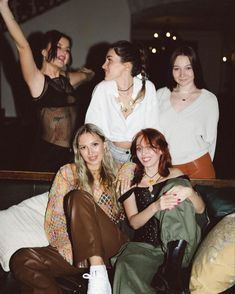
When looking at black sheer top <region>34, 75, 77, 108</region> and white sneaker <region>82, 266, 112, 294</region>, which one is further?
black sheer top <region>34, 75, 77, 108</region>

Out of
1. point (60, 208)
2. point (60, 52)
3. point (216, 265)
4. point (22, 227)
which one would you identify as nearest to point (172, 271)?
point (216, 265)

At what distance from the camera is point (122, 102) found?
2.72 meters

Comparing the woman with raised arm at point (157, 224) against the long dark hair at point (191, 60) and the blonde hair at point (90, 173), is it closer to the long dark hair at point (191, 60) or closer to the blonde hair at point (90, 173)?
the blonde hair at point (90, 173)

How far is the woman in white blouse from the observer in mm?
2658

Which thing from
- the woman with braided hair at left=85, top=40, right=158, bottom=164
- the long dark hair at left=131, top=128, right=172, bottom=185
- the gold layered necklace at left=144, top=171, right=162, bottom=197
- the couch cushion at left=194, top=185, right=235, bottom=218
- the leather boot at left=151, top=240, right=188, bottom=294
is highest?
the woman with braided hair at left=85, top=40, right=158, bottom=164

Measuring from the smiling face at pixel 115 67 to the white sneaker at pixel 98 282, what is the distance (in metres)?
1.27

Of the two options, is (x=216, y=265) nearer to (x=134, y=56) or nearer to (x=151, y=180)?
(x=151, y=180)

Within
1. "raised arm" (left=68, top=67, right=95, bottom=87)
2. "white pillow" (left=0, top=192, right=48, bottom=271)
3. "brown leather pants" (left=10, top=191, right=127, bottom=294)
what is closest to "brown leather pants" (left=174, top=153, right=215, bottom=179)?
"brown leather pants" (left=10, top=191, right=127, bottom=294)

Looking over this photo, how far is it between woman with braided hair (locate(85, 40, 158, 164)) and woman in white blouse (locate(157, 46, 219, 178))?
0.12 m

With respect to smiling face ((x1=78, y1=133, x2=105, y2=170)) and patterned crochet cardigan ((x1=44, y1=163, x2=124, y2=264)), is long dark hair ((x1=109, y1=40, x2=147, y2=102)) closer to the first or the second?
smiling face ((x1=78, y1=133, x2=105, y2=170))

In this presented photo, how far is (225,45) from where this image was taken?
10945 mm

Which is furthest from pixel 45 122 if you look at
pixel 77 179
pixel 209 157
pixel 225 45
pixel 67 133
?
pixel 225 45

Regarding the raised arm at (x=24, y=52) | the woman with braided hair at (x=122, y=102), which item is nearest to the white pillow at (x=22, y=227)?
the woman with braided hair at (x=122, y=102)

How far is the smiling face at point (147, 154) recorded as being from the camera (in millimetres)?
2344
